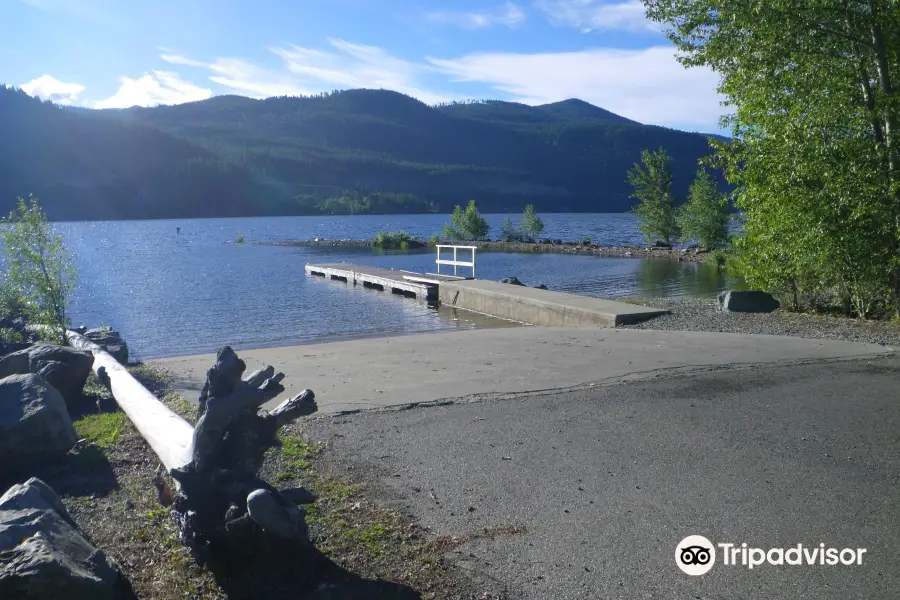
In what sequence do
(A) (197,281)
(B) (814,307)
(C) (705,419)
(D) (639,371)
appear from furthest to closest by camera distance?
(A) (197,281) → (B) (814,307) → (D) (639,371) → (C) (705,419)

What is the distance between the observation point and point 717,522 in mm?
4703

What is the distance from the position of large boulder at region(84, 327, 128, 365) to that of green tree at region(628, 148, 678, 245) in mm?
38788

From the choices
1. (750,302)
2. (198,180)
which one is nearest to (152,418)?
(750,302)

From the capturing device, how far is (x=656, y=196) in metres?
47.8

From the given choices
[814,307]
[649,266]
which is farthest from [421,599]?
[649,266]

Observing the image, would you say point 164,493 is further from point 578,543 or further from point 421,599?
point 578,543

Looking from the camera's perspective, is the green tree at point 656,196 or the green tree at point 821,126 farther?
the green tree at point 656,196

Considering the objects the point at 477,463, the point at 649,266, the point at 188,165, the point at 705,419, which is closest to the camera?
the point at 477,463

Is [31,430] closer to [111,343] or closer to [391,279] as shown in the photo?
[111,343]

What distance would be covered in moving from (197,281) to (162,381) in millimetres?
24702

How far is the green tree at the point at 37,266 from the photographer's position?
12719 millimetres

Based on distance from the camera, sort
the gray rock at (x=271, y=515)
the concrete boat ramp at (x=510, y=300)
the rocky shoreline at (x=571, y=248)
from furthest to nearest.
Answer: the rocky shoreline at (x=571, y=248) → the concrete boat ramp at (x=510, y=300) → the gray rock at (x=271, y=515)

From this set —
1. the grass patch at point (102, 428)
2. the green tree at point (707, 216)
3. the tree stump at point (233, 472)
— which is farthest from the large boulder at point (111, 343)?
the green tree at point (707, 216)

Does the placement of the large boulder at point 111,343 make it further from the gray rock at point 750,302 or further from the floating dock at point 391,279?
the floating dock at point 391,279
